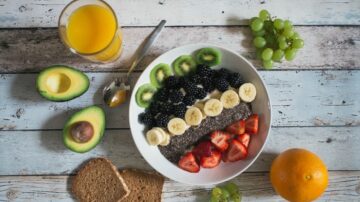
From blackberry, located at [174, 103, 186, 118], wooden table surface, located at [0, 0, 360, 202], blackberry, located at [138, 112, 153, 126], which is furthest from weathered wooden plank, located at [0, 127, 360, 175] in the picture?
blackberry, located at [174, 103, 186, 118]

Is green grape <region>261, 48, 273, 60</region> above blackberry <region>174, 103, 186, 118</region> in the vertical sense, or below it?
above

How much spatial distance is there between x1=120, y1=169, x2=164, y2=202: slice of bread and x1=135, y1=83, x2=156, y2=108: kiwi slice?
9.8 inches

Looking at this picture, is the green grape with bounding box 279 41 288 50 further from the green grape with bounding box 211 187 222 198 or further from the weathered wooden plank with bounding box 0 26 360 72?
the green grape with bounding box 211 187 222 198

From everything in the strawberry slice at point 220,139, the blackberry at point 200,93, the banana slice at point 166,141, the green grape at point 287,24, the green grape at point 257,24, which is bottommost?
the banana slice at point 166,141

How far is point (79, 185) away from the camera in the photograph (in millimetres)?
1440

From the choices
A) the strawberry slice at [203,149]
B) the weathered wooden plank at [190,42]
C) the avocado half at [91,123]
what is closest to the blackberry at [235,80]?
the weathered wooden plank at [190,42]

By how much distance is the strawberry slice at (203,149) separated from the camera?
1374 millimetres

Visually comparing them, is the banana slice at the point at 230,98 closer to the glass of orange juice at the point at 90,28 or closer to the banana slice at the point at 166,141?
Answer: the banana slice at the point at 166,141

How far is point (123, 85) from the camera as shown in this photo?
1.42 metres

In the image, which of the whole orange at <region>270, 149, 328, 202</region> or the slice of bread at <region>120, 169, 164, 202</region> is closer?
the whole orange at <region>270, 149, 328, 202</region>

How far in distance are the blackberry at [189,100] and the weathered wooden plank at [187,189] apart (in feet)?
1.00

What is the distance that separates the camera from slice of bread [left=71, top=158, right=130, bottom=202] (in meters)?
1.44

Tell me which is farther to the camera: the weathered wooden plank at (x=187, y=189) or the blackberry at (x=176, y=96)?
the weathered wooden plank at (x=187, y=189)

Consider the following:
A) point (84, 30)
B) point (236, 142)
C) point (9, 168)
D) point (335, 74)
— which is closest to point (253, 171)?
point (236, 142)
